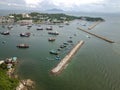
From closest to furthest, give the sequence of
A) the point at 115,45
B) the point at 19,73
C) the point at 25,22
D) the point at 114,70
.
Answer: the point at 19,73
the point at 114,70
the point at 115,45
the point at 25,22

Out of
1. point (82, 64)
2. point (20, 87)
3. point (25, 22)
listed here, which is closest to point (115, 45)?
point (82, 64)

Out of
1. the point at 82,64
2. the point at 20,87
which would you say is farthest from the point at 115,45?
the point at 20,87

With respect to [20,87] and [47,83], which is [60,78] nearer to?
[47,83]

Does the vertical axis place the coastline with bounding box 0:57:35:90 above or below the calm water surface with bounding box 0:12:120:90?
above

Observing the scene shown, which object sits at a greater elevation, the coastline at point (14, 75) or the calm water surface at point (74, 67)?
the coastline at point (14, 75)

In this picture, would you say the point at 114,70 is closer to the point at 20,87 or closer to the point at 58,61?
the point at 58,61

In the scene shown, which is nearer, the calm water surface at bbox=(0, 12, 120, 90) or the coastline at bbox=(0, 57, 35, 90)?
the coastline at bbox=(0, 57, 35, 90)

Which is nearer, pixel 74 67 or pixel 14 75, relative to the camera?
pixel 14 75

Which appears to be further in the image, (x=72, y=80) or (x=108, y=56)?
(x=108, y=56)

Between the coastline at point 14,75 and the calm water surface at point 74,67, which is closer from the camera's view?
the coastline at point 14,75

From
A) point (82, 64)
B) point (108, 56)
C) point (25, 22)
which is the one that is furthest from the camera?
point (25, 22)
